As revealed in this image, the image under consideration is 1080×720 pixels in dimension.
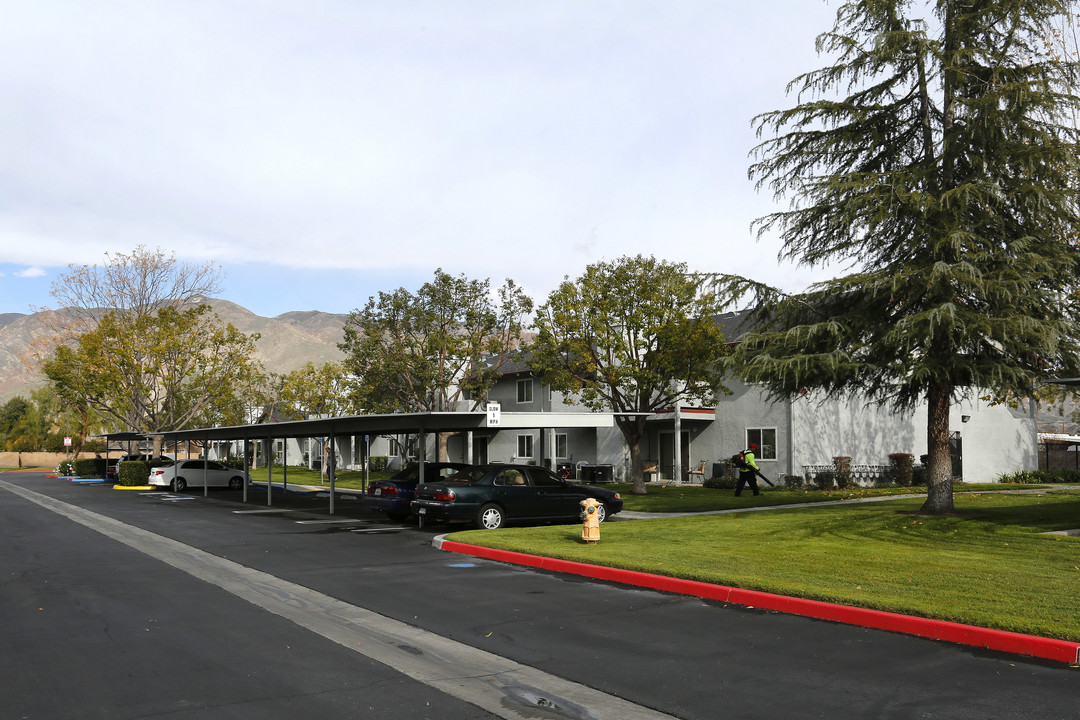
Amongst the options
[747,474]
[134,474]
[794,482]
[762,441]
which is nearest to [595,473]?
[762,441]

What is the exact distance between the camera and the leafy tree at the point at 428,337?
36.4 meters

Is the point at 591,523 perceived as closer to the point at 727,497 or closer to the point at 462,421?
the point at 462,421

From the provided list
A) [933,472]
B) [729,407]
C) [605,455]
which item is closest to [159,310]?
[605,455]

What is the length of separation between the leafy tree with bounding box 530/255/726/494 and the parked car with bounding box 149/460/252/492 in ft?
58.1

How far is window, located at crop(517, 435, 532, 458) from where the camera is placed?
1636 inches

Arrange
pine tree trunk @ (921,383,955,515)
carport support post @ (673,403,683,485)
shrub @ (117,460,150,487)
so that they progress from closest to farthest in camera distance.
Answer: pine tree trunk @ (921,383,955,515)
carport support post @ (673,403,683,485)
shrub @ (117,460,150,487)

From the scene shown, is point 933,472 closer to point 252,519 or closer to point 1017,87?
point 1017,87

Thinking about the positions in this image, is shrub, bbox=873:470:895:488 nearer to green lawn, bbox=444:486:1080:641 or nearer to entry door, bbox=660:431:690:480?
entry door, bbox=660:431:690:480

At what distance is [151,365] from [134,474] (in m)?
6.99

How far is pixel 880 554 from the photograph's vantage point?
13.1 meters

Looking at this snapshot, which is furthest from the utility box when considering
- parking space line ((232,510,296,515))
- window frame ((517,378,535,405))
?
parking space line ((232,510,296,515))

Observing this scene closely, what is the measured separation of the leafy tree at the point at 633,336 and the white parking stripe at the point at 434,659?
55.6ft

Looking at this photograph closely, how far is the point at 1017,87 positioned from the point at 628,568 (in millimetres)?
13077

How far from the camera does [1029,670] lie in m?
6.93
